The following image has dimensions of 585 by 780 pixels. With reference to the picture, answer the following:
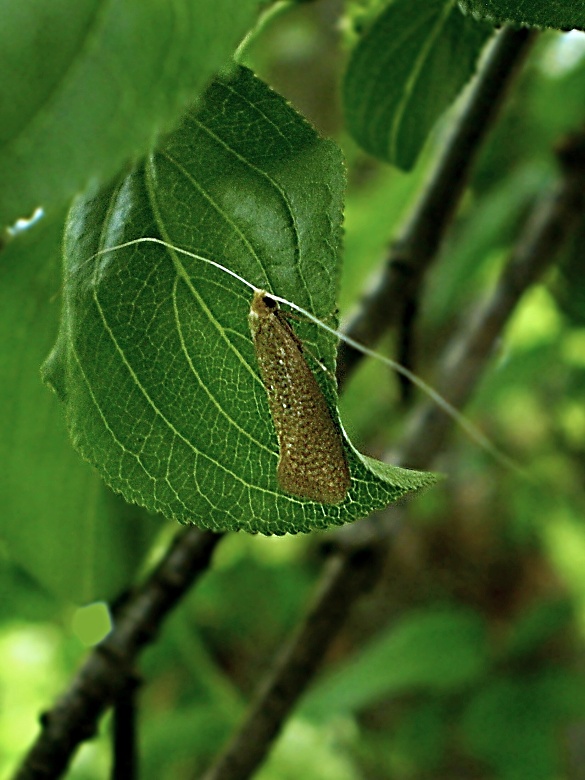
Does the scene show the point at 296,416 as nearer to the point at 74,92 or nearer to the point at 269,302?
the point at 269,302

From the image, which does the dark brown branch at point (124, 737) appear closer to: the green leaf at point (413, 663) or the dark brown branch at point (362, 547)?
the dark brown branch at point (362, 547)

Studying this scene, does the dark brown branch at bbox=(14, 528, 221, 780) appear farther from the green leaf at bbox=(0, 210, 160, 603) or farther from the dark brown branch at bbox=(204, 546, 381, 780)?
the dark brown branch at bbox=(204, 546, 381, 780)

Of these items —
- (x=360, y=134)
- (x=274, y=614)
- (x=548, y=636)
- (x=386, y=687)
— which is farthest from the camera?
(x=274, y=614)

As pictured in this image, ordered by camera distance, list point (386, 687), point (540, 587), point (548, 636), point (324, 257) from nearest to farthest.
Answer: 1. point (324, 257)
2. point (386, 687)
3. point (548, 636)
4. point (540, 587)

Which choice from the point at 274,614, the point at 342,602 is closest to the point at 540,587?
the point at 274,614

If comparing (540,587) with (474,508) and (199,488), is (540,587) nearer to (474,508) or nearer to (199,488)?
(474,508)

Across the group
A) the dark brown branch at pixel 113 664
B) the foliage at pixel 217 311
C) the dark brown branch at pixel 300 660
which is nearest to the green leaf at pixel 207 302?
the foliage at pixel 217 311

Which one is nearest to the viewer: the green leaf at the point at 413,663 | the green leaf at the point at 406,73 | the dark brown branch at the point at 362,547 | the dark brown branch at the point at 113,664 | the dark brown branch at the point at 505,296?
the green leaf at the point at 406,73
